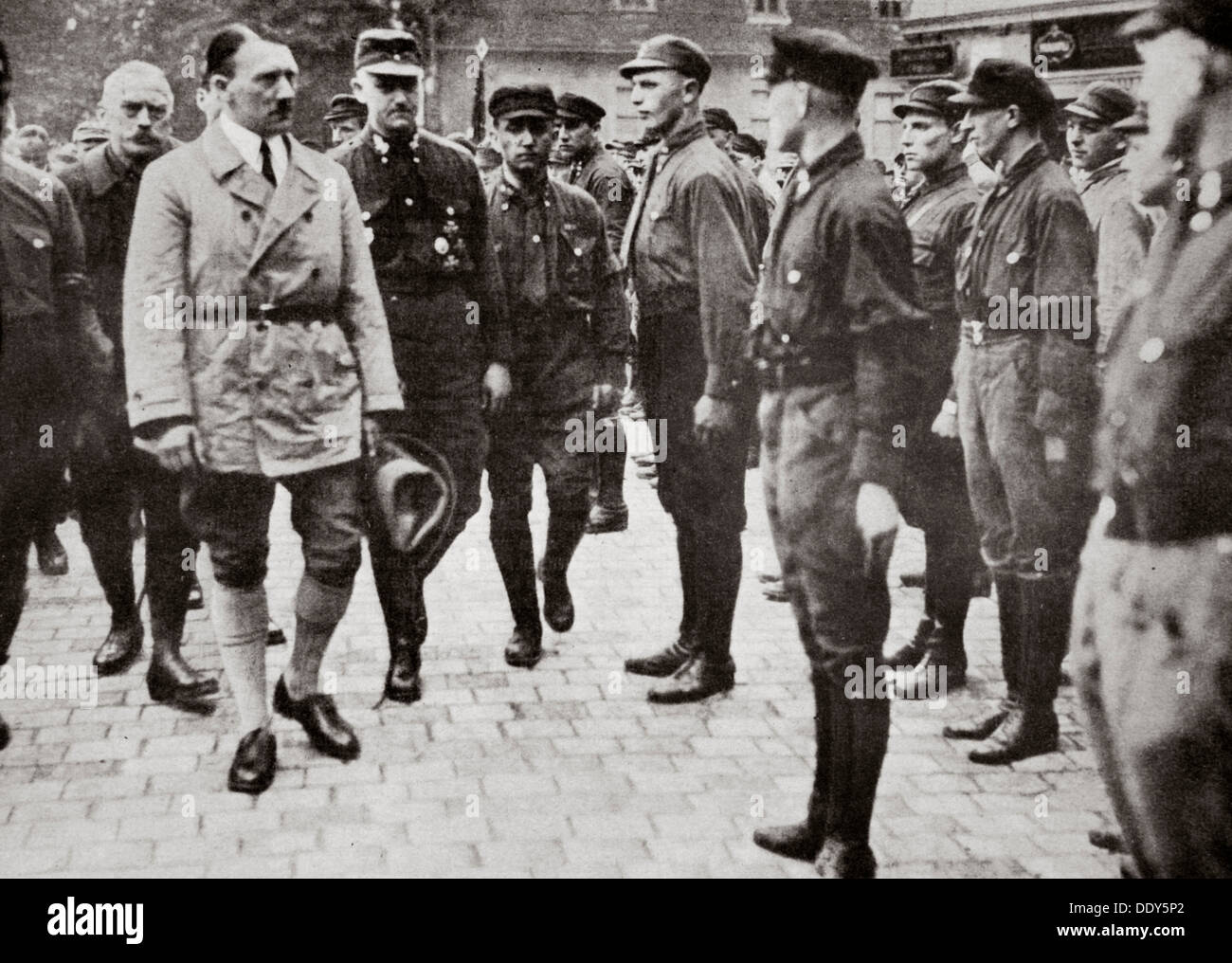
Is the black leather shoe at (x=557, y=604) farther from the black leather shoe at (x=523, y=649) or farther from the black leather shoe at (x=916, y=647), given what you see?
the black leather shoe at (x=916, y=647)

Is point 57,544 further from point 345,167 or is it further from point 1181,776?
point 1181,776

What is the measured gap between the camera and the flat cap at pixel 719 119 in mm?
5148

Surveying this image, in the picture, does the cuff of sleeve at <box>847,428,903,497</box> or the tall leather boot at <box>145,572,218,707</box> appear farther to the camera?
the tall leather boot at <box>145,572,218,707</box>

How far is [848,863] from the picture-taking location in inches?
150

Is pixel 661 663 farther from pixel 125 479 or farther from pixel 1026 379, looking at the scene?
pixel 125 479

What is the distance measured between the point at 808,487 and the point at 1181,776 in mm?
1166

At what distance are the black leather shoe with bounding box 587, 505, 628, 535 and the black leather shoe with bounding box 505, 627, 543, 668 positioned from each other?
4.45ft

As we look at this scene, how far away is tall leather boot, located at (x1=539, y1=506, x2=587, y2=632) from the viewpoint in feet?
18.5

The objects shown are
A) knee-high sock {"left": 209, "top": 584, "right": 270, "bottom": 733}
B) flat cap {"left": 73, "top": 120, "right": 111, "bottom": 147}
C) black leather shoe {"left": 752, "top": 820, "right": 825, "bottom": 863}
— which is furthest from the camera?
flat cap {"left": 73, "top": 120, "right": 111, "bottom": 147}

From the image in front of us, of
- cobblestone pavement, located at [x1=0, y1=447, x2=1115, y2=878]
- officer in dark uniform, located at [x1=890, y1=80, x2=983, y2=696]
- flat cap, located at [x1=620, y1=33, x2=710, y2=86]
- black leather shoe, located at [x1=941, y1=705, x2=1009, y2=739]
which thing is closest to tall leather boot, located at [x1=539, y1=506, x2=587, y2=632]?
cobblestone pavement, located at [x1=0, y1=447, x2=1115, y2=878]

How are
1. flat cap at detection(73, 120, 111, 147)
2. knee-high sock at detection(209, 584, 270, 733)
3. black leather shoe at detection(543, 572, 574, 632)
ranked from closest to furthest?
knee-high sock at detection(209, 584, 270, 733) → flat cap at detection(73, 120, 111, 147) → black leather shoe at detection(543, 572, 574, 632)

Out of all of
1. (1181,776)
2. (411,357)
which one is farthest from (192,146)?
(1181,776)

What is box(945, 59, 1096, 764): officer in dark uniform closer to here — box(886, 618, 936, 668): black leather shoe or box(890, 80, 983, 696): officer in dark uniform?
box(890, 80, 983, 696): officer in dark uniform

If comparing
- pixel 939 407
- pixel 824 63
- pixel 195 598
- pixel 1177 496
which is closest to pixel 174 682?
pixel 195 598
